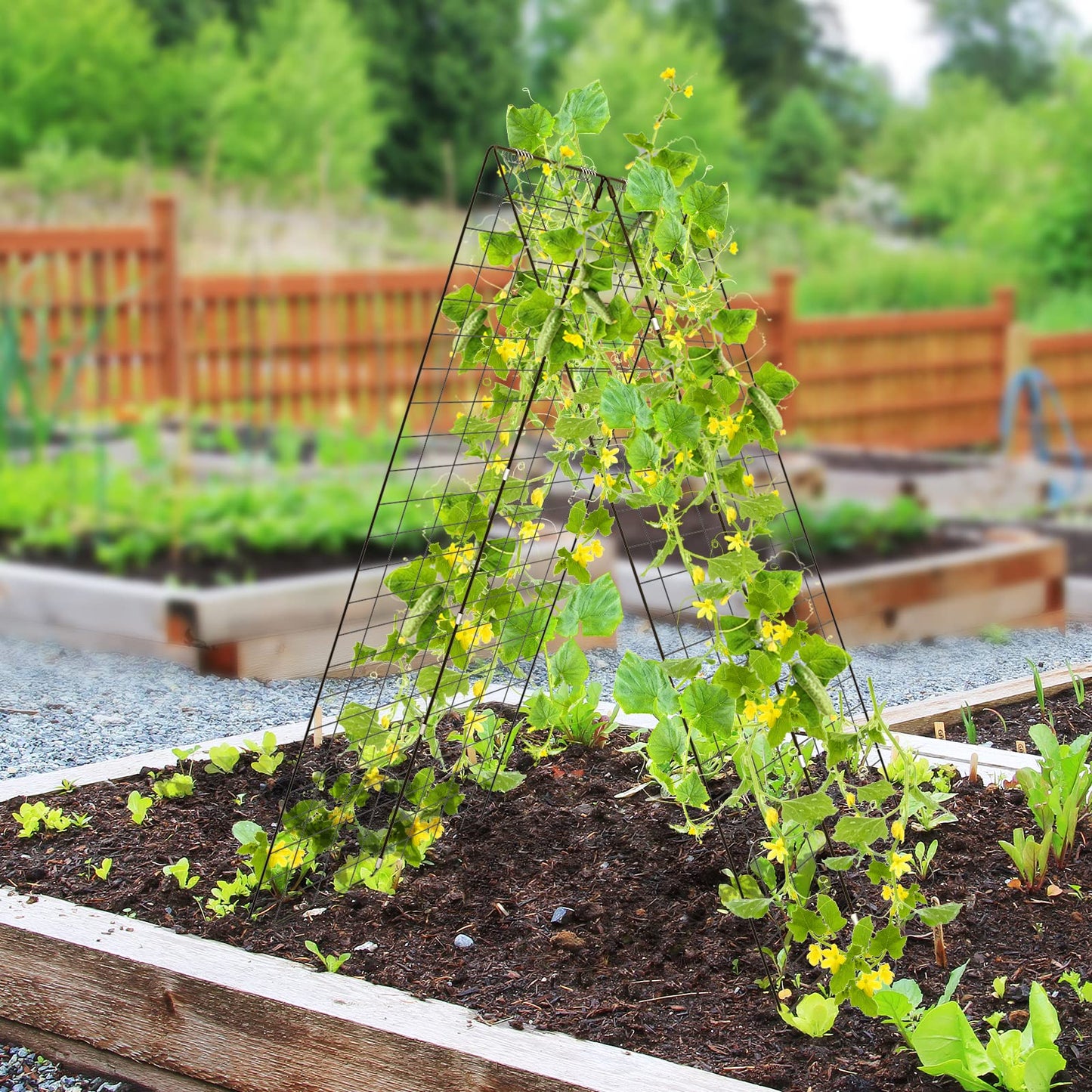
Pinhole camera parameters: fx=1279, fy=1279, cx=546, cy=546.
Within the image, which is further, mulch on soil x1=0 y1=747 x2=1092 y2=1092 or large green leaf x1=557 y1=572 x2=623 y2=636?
large green leaf x1=557 y1=572 x2=623 y2=636

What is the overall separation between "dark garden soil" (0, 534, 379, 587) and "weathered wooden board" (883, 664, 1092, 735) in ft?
8.52

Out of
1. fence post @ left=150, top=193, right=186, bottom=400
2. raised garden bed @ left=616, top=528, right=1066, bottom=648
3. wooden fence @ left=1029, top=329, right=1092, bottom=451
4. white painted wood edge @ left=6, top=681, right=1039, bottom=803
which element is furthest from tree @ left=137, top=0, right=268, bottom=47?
white painted wood edge @ left=6, top=681, right=1039, bottom=803

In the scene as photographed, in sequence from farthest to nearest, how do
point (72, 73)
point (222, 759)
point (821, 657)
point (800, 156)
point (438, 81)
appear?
point (800, 156) < point (438, 81) < point (72, 73) < point (222, 759) < point (821, 657)

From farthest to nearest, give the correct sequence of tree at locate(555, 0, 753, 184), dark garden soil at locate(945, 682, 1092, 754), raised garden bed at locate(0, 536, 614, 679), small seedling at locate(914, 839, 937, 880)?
tree at locate(555, 0, 753, 184) < raised garden bed at locate(0, 536, 614, 679) < dark garden soil at locate(945, 682, 1092, 754) < small seedling at locate(914, 839, 937, 880)

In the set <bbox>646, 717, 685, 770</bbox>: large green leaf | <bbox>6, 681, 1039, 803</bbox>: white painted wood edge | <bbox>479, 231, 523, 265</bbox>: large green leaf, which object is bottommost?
<bbox>6, 681, 1039, 803</bbox>: white painted wood edge

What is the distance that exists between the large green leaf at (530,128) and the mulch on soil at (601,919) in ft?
3.46

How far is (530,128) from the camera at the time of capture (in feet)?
5.65

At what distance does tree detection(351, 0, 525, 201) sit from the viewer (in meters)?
15.6

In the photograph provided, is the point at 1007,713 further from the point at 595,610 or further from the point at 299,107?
the point at 299,107

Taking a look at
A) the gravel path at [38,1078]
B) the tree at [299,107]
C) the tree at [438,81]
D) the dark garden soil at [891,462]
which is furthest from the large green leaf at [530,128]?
the tree at [438,81]

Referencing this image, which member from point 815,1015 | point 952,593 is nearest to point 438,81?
point 952,593

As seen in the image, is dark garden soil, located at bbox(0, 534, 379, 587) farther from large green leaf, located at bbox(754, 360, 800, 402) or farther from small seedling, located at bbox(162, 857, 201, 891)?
large green leaf, located at bbox(754, 360, 800, 402)

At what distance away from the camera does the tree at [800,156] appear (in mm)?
16656

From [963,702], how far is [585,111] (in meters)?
1.62
